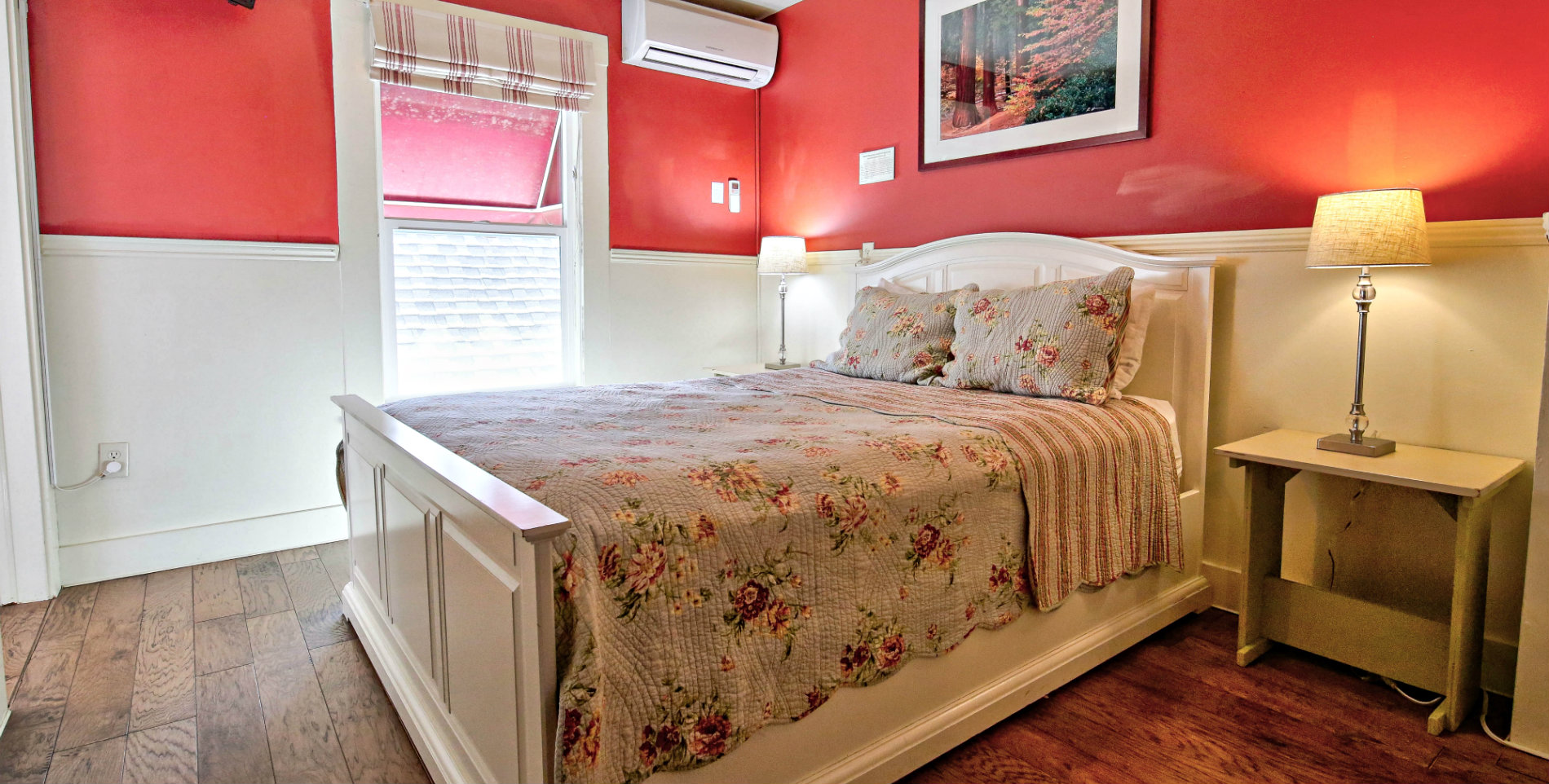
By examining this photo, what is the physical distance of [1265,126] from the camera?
2541 mm

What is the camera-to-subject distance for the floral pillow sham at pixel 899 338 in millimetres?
2875

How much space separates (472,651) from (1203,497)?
2.21 meters

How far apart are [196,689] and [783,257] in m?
2.74

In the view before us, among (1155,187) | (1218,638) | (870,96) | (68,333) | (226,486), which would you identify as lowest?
(1218,638)

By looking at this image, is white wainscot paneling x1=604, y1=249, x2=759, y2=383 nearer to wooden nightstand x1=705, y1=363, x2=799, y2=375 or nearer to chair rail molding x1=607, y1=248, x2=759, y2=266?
chair rail molding x1=607, y1=248, x2=759, y2=266

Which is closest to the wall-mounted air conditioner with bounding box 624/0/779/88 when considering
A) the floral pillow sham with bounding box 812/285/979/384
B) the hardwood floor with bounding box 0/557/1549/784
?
the floral pillow sham with bounding box 812/285/979/384

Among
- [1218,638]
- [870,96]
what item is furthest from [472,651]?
[870,96]

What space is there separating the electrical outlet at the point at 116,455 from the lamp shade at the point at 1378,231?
378cm

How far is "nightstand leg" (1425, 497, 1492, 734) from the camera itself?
192 cm

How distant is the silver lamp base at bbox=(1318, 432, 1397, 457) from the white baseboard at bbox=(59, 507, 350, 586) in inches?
114

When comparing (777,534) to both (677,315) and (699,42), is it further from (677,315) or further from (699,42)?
(699,42)

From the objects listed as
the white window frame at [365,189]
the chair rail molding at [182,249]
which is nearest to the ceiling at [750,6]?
the white window frame at [365,189]

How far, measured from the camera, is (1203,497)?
2662mm

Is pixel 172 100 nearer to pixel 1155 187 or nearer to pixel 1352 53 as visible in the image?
pixel 1155 187
